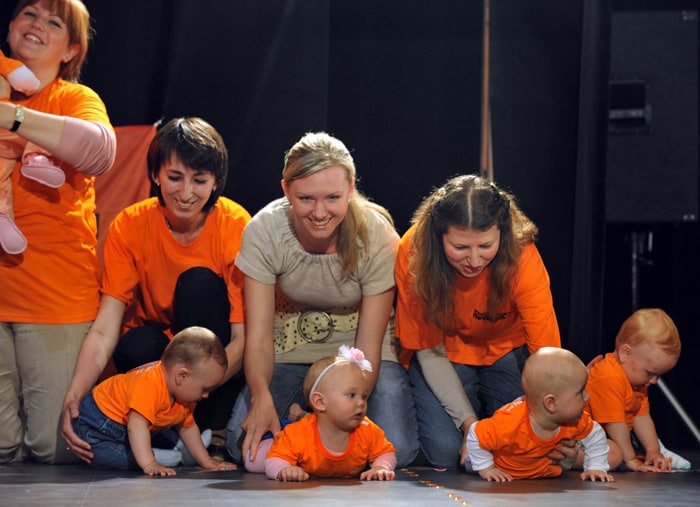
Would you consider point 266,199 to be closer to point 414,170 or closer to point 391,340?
point 414,170

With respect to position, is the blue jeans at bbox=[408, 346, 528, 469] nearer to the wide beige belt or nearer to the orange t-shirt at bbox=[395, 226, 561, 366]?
the orange t-shirt at bbox=[395, 226, 561, 366]

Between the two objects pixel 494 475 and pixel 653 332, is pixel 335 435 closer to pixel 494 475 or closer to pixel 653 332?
pixel 494 475

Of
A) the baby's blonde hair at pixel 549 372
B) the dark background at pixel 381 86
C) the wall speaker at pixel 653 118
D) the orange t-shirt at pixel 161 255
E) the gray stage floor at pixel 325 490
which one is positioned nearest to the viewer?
the gray stage floor at pixel 325 490

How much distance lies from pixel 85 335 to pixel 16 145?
682mm

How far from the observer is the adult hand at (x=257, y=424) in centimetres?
305

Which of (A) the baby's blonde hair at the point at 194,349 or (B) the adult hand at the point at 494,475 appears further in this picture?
(A) the baby's blonde hair at the point at 194,349

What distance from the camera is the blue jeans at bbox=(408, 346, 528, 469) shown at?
326 centimetres

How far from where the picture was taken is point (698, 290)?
173 inches

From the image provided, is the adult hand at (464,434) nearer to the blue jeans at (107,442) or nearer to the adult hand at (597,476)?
the adult hand at (597,476)

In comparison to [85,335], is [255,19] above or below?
above

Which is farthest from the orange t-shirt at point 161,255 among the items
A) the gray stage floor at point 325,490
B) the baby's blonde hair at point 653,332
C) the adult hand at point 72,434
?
the baby's blonde hair at point 653,332

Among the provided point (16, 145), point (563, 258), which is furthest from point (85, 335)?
point (563, 258)

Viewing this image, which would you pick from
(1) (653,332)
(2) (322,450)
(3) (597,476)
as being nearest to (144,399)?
(2) (322,450)

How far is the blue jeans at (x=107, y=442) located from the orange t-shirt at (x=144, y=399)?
0.02 meters
